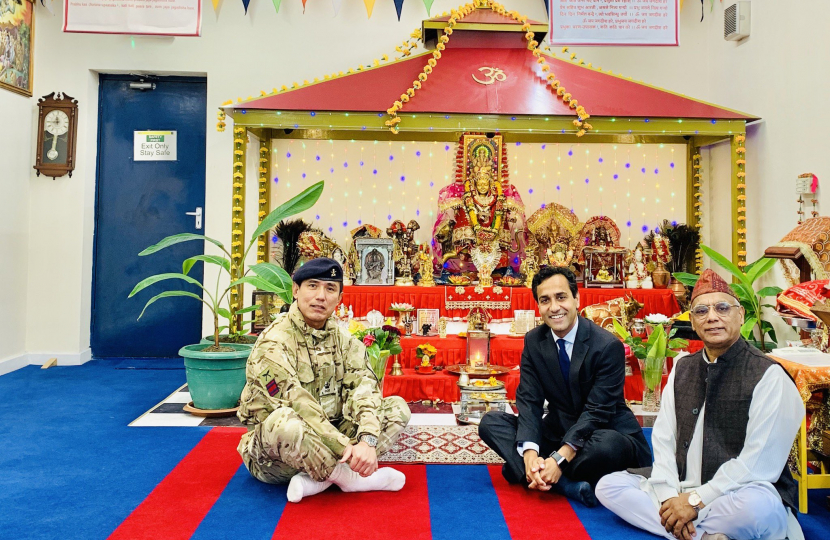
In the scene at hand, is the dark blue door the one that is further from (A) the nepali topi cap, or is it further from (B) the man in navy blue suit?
(A) the nepali topi cap

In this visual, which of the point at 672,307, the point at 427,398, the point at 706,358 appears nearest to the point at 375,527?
the point at 706,358

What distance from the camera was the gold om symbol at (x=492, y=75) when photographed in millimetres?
5805

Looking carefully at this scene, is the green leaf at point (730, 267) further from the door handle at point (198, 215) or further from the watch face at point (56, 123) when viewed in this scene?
the watch face at point (56, 123)

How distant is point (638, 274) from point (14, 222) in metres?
6.31

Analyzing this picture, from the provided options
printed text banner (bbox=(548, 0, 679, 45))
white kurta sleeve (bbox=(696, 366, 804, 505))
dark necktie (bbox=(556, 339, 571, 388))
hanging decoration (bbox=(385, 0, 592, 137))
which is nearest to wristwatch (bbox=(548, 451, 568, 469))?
dark necktie (bbox=(556, 339, 571, 388))

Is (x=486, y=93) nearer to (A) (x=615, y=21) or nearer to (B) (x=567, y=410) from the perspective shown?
(A) (x=615, y=21)

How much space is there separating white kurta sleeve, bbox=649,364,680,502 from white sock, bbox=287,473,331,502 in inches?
57.7

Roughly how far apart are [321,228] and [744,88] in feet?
15.1

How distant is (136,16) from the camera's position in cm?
489

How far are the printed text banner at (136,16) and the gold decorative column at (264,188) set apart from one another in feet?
5.61

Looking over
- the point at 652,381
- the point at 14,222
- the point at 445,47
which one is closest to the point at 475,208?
the point at 445,47

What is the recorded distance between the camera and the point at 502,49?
606 cm

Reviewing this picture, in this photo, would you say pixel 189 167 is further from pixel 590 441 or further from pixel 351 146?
pixel 590 441

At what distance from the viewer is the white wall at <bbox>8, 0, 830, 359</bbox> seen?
5.89 m
